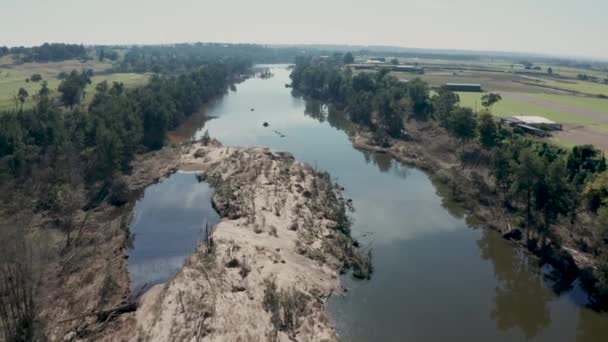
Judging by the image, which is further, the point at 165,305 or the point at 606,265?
the point at 606,265

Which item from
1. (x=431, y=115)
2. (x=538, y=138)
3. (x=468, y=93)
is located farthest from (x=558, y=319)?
(x=468, y=93)

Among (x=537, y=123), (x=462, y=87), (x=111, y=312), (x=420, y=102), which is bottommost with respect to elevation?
(x=111, y=312)

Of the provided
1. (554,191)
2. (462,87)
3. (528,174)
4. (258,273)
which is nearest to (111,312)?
(258,273)

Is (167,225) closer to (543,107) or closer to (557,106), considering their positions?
(543,107)

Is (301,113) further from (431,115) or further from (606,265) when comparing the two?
(606,265)

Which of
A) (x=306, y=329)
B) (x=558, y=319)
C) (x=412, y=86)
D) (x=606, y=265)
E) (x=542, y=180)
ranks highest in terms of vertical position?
(x=412, y=86)
